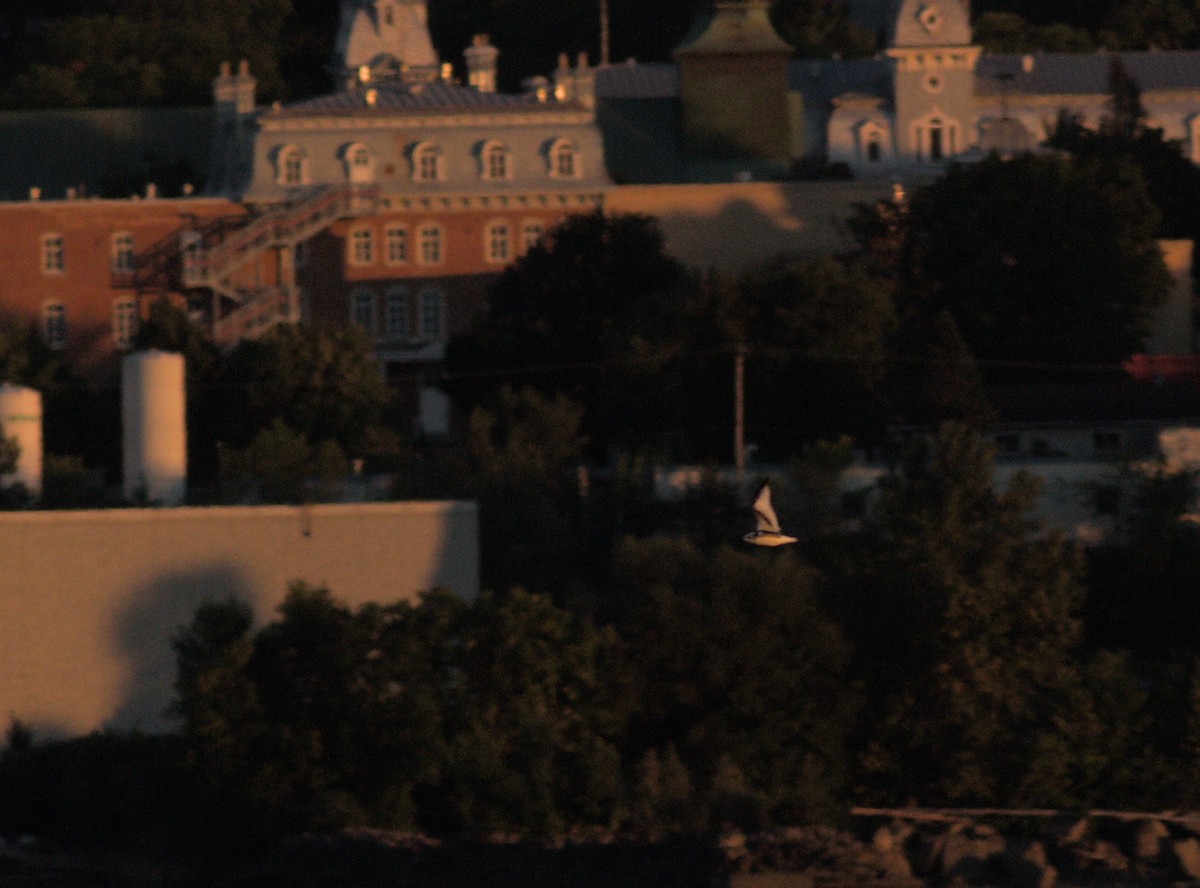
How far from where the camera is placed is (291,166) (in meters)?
70.8

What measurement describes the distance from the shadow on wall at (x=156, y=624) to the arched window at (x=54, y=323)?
25.6 meters

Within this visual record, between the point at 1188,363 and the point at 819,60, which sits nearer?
the point at 1188,363

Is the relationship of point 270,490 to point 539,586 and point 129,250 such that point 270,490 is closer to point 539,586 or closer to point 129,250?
point 539,586

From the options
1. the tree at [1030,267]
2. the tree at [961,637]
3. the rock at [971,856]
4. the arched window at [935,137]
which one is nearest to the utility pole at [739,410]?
the tree at [1030,267]

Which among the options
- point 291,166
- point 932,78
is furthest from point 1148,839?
point 932,78

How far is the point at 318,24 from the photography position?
108 metres

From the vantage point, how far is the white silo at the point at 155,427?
52.4m

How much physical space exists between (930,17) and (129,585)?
3997 cm

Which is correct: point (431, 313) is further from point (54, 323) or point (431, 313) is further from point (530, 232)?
point (54, 323)

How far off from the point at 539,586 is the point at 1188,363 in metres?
19.5

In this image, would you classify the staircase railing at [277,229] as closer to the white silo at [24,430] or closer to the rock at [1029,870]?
the white silo at [24,430]

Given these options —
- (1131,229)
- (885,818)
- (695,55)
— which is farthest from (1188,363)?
(885,818)

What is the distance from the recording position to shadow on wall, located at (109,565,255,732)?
148ft

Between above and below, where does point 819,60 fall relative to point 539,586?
above
